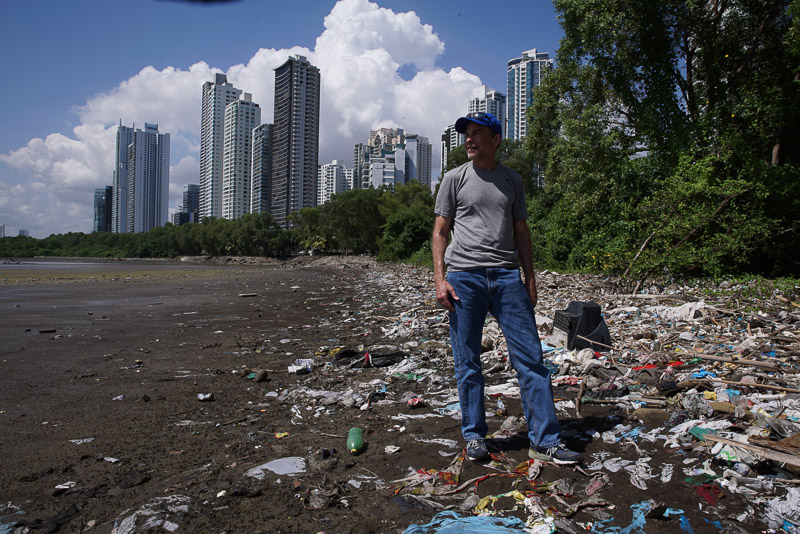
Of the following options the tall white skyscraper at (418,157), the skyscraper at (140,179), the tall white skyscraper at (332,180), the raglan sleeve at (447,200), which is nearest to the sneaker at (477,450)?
the raglan sleeve at (447,200)

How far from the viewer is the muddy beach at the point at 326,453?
1964 millimetres

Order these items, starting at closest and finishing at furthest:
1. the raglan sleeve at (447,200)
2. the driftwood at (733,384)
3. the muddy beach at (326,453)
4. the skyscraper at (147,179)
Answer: the muddy beach at (326,453) → the raglan sleeve at (447,200) → the driftwood at (733,384) → the skyscraper at (147,179)

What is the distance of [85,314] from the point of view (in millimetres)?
9258

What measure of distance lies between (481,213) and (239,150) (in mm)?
116826

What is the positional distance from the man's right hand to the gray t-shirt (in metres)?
0.12

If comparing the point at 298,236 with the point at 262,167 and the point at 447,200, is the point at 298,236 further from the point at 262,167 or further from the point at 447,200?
the point at 447,200

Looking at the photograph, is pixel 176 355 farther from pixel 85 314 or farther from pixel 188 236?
pixel 188 236

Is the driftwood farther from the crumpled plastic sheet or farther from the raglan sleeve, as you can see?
the raglan sleeve

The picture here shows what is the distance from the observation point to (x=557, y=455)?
2307 mm

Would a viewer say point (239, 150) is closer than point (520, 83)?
No

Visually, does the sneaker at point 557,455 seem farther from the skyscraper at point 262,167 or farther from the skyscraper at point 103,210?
the skyscraper at point 103,210

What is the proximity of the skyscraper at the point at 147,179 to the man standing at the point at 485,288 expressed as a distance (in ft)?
451

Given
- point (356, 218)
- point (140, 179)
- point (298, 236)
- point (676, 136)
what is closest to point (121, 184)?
point (140, 179)

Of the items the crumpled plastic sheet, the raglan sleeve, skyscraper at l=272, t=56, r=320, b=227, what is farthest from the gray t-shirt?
skyscraper at l=272, t=56, r=320, b=227
